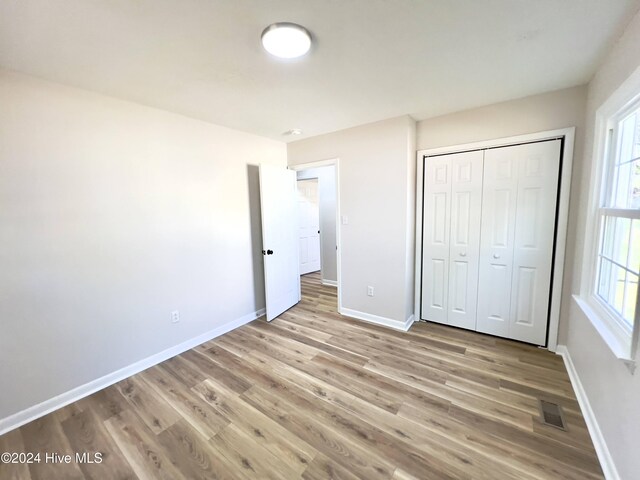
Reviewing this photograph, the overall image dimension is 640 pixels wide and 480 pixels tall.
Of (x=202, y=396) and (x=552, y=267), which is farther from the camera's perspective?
(x=552, y=267)

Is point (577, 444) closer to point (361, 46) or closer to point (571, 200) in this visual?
point (571, 200)

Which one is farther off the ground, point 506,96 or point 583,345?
point 506,96

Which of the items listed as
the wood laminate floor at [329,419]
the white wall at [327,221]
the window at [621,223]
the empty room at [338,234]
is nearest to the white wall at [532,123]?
the empty room at [338,234]

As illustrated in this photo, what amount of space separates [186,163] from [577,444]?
3.60m

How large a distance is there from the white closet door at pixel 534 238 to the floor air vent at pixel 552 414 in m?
0.89

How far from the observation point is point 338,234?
132 inches

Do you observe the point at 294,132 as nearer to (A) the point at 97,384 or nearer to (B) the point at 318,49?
(B) the point at 318,49

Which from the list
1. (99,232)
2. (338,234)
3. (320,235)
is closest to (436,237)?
(338,234)

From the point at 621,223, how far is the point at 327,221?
389 cm

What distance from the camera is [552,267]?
94.2 inches

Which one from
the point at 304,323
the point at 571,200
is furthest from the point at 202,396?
the point at 571,200

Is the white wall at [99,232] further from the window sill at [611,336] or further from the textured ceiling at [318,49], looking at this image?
the window sill at [611,336]

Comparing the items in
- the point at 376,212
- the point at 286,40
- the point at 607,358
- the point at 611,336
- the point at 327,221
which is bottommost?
the point at 607,358

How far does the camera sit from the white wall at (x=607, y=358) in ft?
3.85
